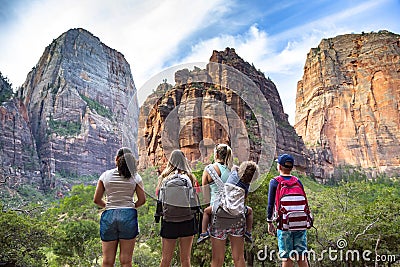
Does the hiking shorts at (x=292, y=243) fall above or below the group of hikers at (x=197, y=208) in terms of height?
below

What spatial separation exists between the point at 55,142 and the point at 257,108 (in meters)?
97.5

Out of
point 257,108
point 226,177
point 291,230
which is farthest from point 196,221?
point 257,108

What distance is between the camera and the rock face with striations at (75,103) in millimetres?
95062

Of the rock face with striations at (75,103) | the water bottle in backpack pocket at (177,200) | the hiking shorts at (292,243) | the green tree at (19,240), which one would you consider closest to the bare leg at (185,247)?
the water bottle in backpack pocket at (177,200)

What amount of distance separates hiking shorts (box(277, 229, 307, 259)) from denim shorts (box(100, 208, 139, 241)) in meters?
1.64

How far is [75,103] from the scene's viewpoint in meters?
107

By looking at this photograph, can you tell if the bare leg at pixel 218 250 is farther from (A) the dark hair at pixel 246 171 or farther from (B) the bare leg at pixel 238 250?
(A) the dark hair at pixel 246 171

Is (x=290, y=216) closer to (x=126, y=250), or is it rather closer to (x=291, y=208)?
(x=291, y=208)

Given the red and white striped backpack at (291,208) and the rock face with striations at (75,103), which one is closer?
the red and white striped backpack at (291,208)

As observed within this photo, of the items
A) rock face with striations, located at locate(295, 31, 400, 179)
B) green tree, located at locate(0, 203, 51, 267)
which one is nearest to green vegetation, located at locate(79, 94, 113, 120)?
rock face with striations, located at locate(295, 31, 400, 179)

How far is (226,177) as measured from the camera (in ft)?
13.8

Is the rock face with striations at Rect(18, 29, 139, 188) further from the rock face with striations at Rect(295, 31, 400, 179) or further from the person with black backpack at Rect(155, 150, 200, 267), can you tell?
the person with black backpack at Rect(155, 150, 200, 267)

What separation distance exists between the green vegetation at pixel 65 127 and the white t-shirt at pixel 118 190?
99.9m

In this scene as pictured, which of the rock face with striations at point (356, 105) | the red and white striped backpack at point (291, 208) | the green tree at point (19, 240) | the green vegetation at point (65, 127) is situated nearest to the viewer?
the red and white striped backpack at point (291, 208)
